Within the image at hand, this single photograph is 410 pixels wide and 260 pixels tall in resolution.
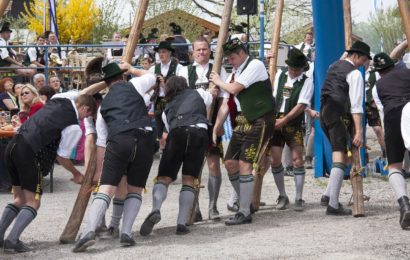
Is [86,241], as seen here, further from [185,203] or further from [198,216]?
[198,216]

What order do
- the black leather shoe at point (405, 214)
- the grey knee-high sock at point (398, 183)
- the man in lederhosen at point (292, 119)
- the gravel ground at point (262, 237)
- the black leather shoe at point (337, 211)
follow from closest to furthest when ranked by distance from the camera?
the gravel ground at point (262, 237), the black leather shoe at point (405, 214), the grey knee-high sock at point (398, 183), the black leather shoe at point (337, 211), the man in lederhosen at point (292, 119)

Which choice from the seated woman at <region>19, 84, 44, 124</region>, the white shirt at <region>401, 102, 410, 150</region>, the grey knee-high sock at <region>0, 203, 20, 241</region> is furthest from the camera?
the seated woman at <region>19, 84, 44, 124</region>

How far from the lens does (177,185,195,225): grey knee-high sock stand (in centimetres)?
1016

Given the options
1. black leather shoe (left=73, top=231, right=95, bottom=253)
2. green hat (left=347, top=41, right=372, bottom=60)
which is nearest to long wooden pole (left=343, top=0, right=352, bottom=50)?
green hat (left=347, top=41, right=372, bottom=60)

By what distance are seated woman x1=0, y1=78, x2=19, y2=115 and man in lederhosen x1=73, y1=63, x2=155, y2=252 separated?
7.04 m

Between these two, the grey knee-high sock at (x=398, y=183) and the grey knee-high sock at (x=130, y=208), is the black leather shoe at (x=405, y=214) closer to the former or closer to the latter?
the grey knee-high sock at (x=398, y=183)

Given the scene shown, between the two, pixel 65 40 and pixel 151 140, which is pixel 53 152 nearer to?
pixel 151 140

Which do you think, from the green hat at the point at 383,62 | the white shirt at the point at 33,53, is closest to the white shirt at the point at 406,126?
the green hat at the point at 383,62

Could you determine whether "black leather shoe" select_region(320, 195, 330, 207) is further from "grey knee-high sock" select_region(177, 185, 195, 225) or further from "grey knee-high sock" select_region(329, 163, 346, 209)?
"grey knee-high sock" select_region(177, 185, 195, 225)

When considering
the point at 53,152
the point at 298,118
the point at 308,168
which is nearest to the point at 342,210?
the point at 298,118

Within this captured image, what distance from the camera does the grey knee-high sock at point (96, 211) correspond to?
907cm

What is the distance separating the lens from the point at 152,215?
989cm

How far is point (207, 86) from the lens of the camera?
11.2 m

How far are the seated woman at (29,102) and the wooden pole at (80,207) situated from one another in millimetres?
3969
